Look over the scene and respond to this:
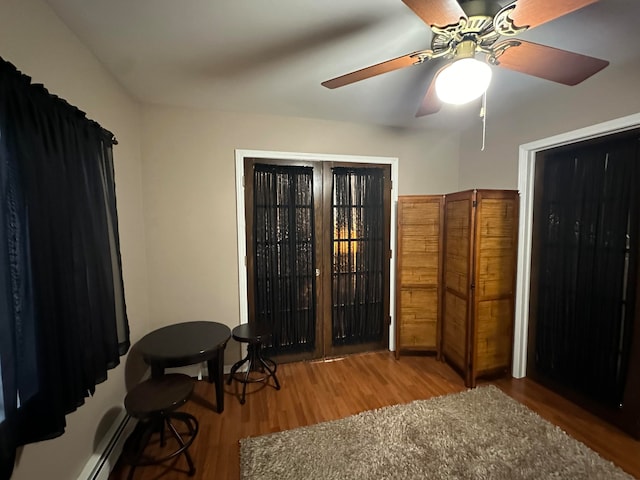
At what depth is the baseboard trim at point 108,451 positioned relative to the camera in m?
1.42

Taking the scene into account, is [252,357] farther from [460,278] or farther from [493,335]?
[493,335]

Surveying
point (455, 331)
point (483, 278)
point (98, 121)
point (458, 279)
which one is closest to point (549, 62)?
point (483, 278)

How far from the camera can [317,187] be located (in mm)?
2664

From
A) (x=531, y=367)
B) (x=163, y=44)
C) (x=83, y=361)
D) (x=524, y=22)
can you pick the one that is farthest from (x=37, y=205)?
(x=531, y=367)

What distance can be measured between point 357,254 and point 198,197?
1675mm

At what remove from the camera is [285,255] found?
264 centimetres

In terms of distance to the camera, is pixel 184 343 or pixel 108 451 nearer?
pixel 108 451

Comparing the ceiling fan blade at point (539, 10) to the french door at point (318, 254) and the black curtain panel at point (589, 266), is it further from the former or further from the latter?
the french door at point (318, 254)

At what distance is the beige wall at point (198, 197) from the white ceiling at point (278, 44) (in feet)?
0.86

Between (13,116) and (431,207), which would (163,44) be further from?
(431,207)

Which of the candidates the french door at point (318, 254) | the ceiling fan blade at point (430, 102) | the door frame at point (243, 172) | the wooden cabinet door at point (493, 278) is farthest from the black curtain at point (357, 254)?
the ceiling fan blade at point (430, 102)

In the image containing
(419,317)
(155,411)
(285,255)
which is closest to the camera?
(155,411)

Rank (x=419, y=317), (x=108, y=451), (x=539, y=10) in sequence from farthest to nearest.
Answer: (x=419, y=317)
(x=108, y=451)
(x=539, y=10)

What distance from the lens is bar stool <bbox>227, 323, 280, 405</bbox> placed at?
2.19 m
